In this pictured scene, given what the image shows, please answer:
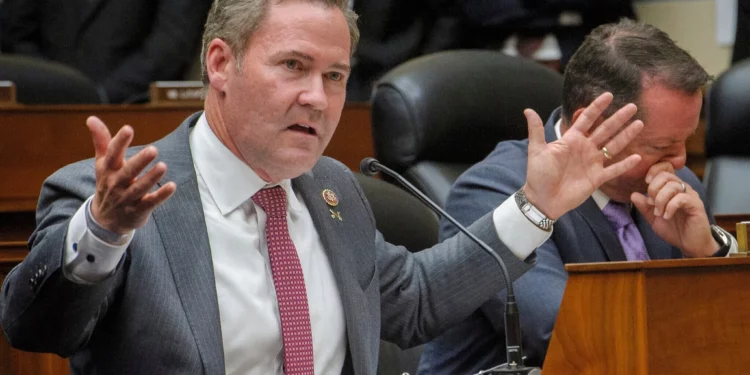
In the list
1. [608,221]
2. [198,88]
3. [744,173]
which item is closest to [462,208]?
[608,221]

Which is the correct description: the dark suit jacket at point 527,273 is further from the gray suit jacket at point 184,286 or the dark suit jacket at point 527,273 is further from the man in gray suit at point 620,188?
the gray suit jacket at point 184,286

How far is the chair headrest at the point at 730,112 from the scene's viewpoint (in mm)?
3164

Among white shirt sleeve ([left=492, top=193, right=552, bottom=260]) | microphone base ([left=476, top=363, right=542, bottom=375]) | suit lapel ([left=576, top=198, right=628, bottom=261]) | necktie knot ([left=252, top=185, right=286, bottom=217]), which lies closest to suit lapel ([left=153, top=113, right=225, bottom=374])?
necktie knot ([left=252, top=185, right=286, bottom=217])

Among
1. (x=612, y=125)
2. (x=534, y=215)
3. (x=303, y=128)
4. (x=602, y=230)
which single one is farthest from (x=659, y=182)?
(x=303, y=128)

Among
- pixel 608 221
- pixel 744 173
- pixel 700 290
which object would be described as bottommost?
pixel 744 173

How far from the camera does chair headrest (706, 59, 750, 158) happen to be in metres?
3.16

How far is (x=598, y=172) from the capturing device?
1910 millimetres

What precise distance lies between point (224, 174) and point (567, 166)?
0.53m

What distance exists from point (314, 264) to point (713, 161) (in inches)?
67.9

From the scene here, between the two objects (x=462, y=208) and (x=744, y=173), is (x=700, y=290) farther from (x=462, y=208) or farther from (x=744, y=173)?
(x=744, y=173)

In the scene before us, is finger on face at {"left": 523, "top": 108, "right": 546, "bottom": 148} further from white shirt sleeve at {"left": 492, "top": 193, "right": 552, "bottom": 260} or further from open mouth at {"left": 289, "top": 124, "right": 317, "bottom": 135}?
Answer: open mouth at {"left": 289, "top": 124, "right": 317, "bottom": 135}

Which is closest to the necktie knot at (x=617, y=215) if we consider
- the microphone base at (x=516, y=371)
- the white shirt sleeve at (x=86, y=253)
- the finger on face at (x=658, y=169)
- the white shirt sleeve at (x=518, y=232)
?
the finger on face at (x=658, y=169)

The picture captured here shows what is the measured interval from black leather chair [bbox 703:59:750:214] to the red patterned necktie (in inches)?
66.5

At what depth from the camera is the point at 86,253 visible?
1438 millimetres
